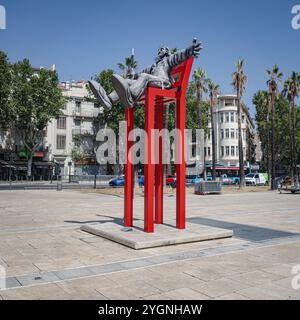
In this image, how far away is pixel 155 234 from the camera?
8.47 metres

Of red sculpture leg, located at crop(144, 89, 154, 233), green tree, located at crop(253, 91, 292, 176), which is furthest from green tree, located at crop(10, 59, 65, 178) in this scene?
red sculpture leg, located at crop(144, 89, 154, 233)

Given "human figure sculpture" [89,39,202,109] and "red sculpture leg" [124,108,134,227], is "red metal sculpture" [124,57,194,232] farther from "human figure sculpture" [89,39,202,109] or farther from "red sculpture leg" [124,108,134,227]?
"human figure sculpture" [89,39,202,109]

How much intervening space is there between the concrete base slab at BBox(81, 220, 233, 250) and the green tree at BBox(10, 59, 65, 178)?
38.5 meters

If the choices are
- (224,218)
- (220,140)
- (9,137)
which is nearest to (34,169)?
(9,137)

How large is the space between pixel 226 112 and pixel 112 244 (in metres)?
60.4

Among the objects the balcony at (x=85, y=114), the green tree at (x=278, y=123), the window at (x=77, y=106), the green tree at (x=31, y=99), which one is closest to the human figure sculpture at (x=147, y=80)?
the green tree at (x=31, y=99)

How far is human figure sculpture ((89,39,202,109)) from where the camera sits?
848 cm

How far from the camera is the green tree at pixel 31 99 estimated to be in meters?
44.5

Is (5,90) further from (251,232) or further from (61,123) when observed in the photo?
(251,232)

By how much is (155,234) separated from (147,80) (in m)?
3.88

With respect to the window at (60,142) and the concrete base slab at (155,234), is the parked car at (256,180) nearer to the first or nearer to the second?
the window at (60,142)

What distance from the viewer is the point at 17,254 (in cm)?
697

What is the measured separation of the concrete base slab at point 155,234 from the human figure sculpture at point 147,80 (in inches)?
129

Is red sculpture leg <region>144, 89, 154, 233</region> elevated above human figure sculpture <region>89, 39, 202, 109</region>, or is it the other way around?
human figure sculpture <region>89, 39, 202, 109</region>
